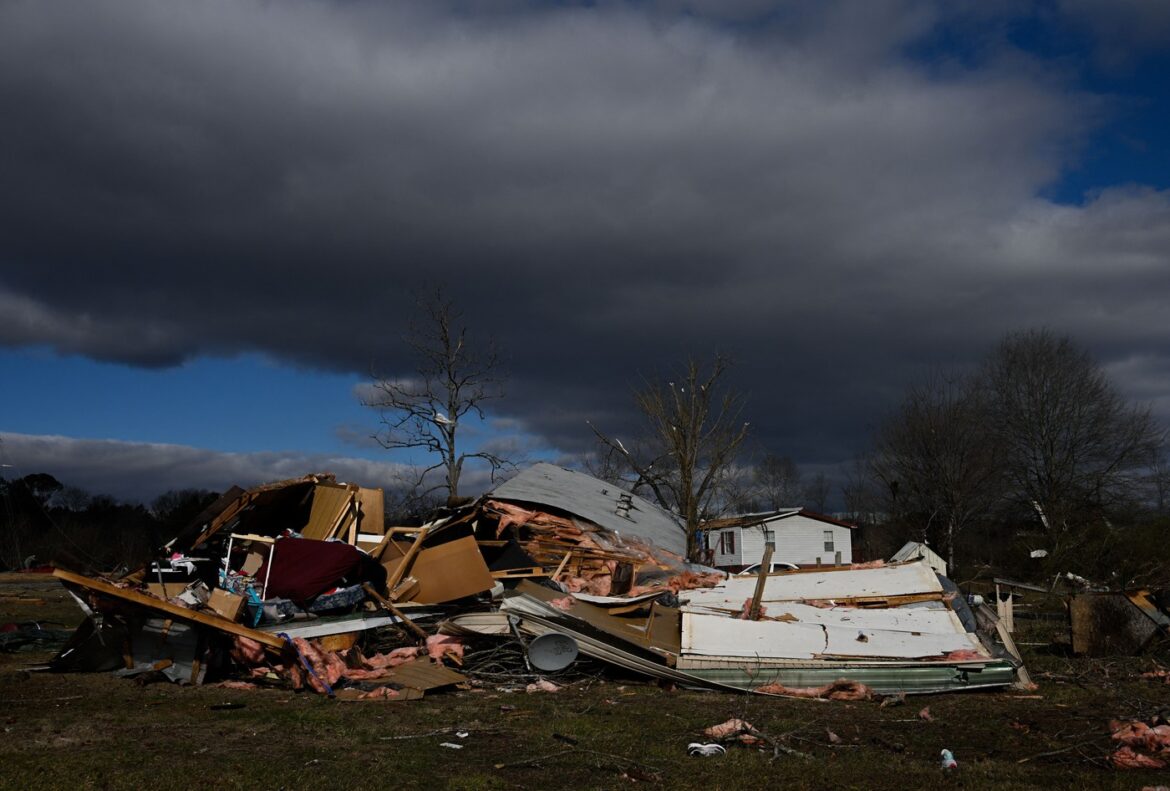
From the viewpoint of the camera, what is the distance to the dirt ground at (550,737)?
19.8 feet

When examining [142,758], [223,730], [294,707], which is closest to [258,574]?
[294,707]

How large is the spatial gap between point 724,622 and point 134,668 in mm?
7103

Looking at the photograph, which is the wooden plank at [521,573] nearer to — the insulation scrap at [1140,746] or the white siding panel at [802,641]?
the white siding panel at [802,641]

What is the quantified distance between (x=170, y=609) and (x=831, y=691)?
7.28 metres

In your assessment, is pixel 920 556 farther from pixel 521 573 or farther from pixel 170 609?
pixel 170 609

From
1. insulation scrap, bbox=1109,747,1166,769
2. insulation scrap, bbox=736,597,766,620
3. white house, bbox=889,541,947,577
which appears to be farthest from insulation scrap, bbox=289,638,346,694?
white house, bbox=889,541,947,577

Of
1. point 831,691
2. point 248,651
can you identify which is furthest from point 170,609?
point 831,691

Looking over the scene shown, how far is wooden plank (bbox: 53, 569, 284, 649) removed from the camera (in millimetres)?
9805

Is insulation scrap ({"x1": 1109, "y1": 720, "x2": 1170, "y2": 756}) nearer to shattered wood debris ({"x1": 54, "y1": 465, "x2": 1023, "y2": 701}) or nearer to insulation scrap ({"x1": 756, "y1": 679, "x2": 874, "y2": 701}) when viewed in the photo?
shattered wood debris ({"x1": 54, "y1": 465, "x2": 1023, "y2": 701})

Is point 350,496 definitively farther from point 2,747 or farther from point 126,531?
point 126,531

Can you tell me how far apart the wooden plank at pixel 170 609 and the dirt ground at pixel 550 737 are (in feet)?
1.98

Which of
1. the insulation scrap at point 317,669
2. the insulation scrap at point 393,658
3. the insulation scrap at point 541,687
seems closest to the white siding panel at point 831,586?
the insulation scrap at point 541,687

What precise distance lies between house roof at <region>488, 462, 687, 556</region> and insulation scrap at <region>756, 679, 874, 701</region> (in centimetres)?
911

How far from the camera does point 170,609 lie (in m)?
10.0
